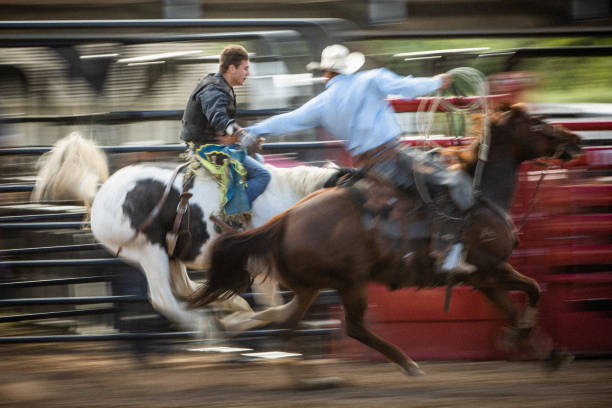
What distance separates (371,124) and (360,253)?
81cm

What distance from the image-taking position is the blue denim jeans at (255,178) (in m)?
5.39

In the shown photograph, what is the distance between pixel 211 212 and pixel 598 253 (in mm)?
2700

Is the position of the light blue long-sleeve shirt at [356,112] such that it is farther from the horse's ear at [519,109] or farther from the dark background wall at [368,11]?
the dark background wall at [368,11]

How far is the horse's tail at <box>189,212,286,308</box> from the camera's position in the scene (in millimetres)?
4688

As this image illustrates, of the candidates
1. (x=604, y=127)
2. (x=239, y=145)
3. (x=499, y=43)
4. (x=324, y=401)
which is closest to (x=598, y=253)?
(x=604, y=127)

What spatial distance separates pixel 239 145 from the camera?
17.9 feet

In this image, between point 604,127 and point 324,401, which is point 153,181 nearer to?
point 324,401

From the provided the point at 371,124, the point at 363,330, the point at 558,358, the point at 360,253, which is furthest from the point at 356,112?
the point at 558,358

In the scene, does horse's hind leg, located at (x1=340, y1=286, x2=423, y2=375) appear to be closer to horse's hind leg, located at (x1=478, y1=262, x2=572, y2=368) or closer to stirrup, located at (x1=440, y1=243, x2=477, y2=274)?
stirrup, located at (x1=440, y1=243, x2=477, y2=274)

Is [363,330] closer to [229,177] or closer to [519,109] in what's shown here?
[229,177]

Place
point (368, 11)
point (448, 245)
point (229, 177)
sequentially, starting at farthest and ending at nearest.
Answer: point (368, 11), point (229, 177), point (448, 245)

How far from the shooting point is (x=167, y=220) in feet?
18.1

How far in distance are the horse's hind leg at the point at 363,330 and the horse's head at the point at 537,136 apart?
1.40 m

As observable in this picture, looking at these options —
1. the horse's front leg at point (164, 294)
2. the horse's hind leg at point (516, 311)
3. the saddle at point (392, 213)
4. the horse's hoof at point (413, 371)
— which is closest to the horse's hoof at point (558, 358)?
the horse's hind leg at point (516, 311)
